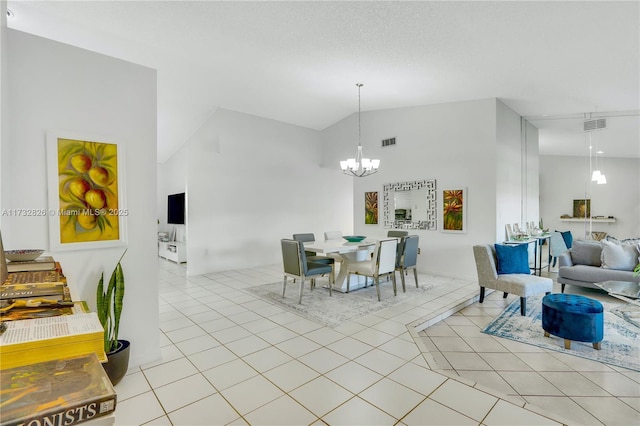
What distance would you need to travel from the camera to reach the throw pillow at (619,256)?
4.54m

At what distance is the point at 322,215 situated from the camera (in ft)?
28.2

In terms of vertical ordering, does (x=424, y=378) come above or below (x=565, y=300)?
below

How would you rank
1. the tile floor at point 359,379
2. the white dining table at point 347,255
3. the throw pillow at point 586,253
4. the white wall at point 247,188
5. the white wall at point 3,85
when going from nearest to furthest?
the white wall at point 3,85
the tile floor at point 359,379
the white dining table at point 347,255
the throw pillow at point 586,253
the white wall at point 247,188

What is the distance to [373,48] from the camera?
3.98 metres

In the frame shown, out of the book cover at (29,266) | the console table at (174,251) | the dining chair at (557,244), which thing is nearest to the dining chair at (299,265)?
the book cover at (29,266)

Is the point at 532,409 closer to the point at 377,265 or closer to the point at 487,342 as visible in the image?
the point at 487,342

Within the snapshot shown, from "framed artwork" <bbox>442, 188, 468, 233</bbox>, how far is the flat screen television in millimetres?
5851

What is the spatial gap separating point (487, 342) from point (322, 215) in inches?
227

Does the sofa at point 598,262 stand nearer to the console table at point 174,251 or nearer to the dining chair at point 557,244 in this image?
the dining chair at point 557,244

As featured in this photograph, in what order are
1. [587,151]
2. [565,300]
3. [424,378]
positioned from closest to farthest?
[424,378], [565,300], [587,151]

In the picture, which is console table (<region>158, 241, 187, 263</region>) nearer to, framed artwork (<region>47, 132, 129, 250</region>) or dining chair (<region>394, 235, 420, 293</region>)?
dining chair (<region>394, 235, 420, 293</region>)

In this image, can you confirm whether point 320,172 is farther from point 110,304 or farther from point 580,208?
point 580,208

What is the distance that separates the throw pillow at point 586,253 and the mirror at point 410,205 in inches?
87.5

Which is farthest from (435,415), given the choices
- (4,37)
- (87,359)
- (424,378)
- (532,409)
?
(4,37)
